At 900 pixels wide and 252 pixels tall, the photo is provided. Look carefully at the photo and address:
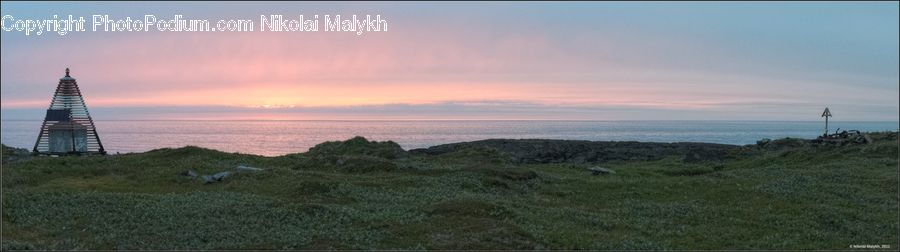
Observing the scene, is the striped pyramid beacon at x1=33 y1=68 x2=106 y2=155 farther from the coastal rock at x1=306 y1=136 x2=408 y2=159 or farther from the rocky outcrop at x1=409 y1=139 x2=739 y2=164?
the rocky outcrop at x1=409 y1=139 x2=739 y2=164

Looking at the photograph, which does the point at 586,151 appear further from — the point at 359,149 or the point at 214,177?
the point at 214,177

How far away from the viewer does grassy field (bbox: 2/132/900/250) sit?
15734 millimetres

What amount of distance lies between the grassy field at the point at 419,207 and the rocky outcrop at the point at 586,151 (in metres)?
17.0

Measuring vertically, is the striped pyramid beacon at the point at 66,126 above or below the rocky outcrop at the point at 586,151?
above

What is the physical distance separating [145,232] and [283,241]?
10.9 ft

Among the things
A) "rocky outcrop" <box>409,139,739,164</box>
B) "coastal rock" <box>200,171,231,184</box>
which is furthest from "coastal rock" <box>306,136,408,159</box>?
"coastal rock" <box>200,171,231,184</box>

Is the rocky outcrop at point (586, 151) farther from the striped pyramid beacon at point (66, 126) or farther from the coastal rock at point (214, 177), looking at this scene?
the coastal rock at point (214, 177)

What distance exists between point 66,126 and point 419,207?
22.5 meters

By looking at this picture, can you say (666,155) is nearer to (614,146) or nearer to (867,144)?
(614,146)

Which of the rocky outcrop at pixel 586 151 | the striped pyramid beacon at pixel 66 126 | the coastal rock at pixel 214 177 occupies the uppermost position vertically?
the striped pyramid beacon at pixel 66 126

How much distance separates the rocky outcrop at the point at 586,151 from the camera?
161ft

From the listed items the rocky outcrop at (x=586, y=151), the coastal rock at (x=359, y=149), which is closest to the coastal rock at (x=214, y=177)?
the coastal rock at (x=359, y=149)

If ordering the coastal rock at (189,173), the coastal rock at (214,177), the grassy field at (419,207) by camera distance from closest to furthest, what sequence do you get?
1. the grassy field at (419,207)
2. the coastal rock at (214,177)
3. the coastal rock at (189,173)

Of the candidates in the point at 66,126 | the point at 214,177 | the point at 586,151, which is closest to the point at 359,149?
the point at 66,126
